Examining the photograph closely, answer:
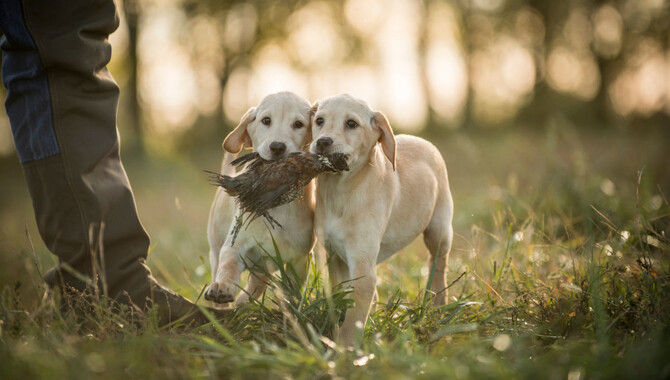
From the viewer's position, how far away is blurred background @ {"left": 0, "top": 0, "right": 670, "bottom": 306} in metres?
17.4

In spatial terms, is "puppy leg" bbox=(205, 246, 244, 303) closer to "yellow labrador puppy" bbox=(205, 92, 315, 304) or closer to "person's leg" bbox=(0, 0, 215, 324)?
"yellow labrador puppy" bbox=(205, 92, 315, 304)

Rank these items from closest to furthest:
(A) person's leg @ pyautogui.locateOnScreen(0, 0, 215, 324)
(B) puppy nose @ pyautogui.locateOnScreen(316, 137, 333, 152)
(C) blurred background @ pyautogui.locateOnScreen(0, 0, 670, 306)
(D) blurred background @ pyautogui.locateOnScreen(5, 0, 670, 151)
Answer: (A) person's leg @ pyautogui.locateOnScreen(0, 0, 215, 324)
(B) puppy nose @ pyautogui.locateOnScreen(316, 137, 333, 152)
(C) blurred background @ pyautogui.locateOnScreen(0, 0, 670, 306)
(D) blurred background @ pyautogui.locateOnScreen(5, 0, 670, 151)

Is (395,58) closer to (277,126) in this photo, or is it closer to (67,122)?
(277,126)

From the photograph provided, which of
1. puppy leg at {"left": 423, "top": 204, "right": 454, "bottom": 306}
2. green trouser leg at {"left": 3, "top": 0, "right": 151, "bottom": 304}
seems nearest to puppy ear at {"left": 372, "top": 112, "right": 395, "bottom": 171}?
puppy leg at {"left": 423, "top": 204, "right": 454, "bottom": 306}

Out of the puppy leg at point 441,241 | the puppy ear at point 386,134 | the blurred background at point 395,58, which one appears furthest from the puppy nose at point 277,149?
the blurred background at point 395,58

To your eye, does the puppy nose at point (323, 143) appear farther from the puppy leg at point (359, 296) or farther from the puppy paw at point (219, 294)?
the puppy paw at point (219, 294)

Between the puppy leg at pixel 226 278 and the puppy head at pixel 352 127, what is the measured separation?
0.94m

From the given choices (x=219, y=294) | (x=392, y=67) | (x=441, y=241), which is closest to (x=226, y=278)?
(x=219, y=294)

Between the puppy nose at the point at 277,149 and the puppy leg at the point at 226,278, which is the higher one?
the puppy nose at the point at 277,149

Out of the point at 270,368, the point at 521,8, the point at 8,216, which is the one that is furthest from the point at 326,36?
the point at 270,368

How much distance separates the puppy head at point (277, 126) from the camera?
372cm

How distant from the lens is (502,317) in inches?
132

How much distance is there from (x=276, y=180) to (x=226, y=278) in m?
0.67

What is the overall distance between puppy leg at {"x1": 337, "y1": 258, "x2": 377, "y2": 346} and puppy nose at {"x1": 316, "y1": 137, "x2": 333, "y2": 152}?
2.42 feet
